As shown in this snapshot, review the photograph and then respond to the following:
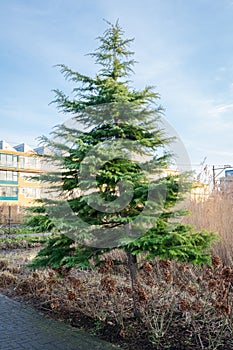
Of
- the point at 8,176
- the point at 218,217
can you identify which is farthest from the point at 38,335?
the point at 8,176

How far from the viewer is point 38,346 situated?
3.05m

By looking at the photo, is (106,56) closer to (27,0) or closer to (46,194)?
(46,194)

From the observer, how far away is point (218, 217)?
20.2 ft

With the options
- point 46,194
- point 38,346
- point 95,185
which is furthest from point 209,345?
point 46,194

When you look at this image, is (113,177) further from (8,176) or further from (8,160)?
(8,176)

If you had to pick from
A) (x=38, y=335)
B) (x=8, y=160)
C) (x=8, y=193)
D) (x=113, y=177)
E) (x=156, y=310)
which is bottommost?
(x=38, y=335)

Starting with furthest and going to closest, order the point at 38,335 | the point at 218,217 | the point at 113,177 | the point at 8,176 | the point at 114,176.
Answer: the point at 8,176 < the point at 218,217 < the point at 113,177 < the point at 114,176 < the point at 38,335

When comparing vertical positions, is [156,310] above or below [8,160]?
below

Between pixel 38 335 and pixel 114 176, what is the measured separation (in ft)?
6.51

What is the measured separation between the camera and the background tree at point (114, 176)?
3559 mm

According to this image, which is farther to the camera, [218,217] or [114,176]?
[218,217]

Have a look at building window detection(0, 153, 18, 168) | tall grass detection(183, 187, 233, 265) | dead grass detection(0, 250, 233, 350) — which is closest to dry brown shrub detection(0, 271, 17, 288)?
dead grass detection(0, 250, 233, 350)

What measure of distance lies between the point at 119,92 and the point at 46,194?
5.71 ft

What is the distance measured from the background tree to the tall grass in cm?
207
